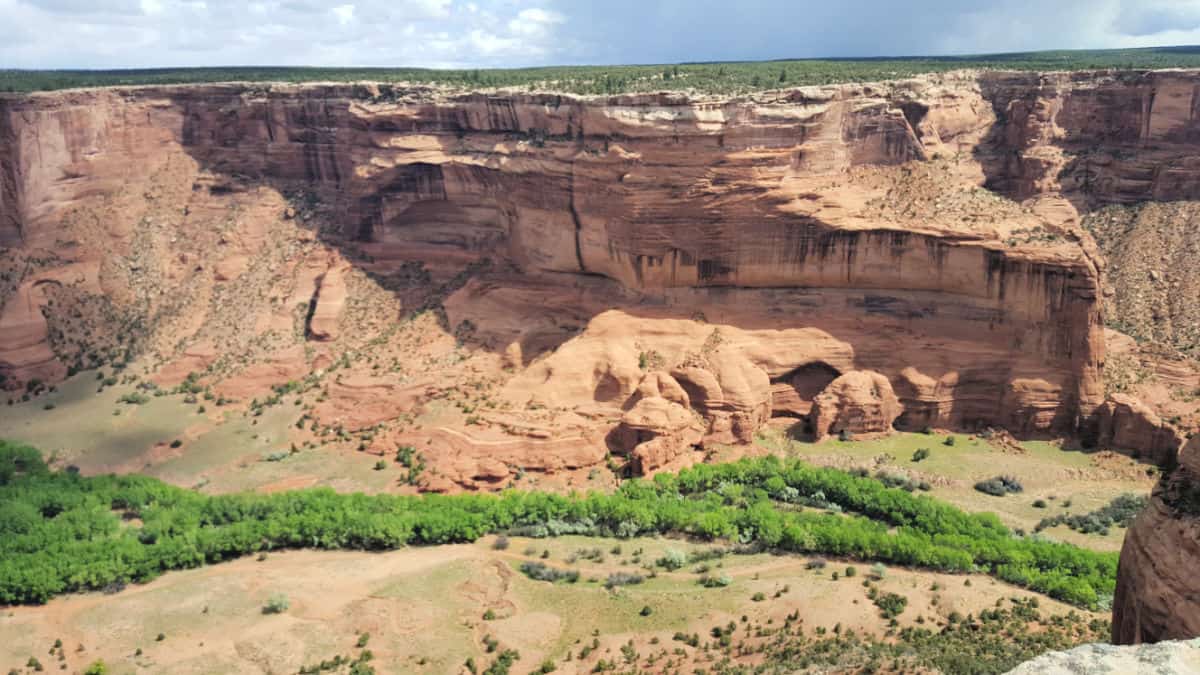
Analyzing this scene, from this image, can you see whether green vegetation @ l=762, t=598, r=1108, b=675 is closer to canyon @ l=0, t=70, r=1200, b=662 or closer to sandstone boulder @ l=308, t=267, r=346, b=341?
canyon @ l=0, t=70, r=1200, b=662

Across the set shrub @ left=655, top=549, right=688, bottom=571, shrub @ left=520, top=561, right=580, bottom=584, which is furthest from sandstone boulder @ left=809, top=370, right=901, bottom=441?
shrub @ left=520, top=561, right=580, bottom=584

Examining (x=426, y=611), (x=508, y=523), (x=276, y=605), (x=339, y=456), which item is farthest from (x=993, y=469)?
(x=339, y=456)

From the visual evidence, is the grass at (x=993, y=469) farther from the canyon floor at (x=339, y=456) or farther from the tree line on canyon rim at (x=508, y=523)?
the tree line on canyon rim at (x=508, y=523)

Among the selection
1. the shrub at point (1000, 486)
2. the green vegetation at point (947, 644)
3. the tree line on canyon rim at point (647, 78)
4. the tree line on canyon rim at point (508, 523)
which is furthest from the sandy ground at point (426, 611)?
the tree line on canyon rim at point (647, 78)

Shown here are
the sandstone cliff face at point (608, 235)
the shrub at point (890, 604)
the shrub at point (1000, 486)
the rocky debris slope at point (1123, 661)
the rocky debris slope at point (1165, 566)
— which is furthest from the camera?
the sandstone cliff face at point (608, 235)

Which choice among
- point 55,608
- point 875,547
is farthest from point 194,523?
point 875,547
